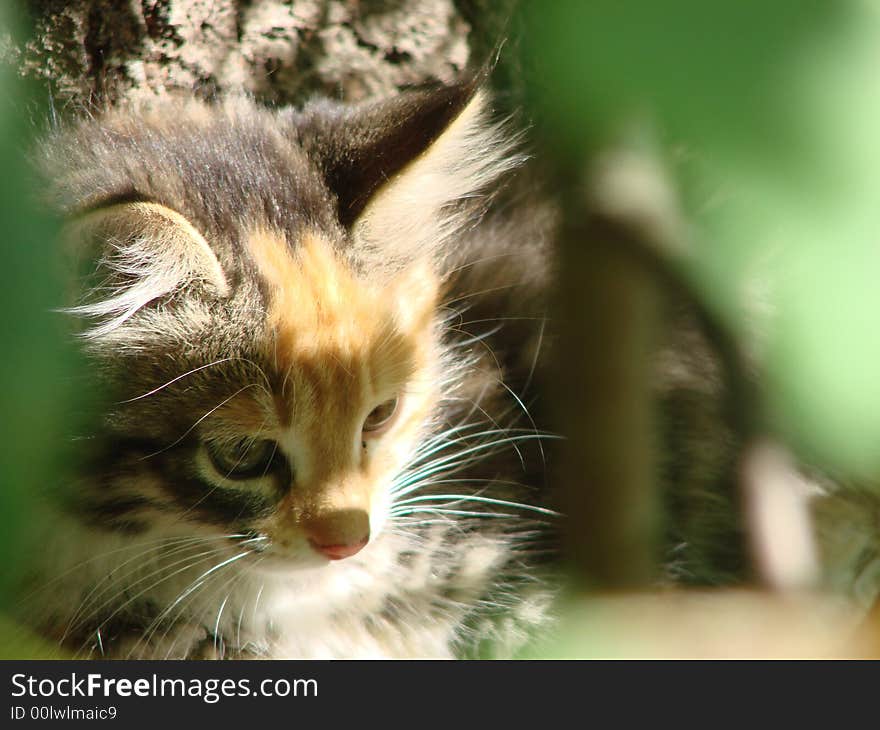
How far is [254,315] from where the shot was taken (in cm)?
110

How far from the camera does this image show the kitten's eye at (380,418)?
1275mm

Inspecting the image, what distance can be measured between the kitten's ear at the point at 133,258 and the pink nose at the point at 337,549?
1.10ft

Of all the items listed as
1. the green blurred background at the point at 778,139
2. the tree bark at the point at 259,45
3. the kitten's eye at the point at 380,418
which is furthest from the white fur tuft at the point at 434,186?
the green blurred background at the point at 778,139

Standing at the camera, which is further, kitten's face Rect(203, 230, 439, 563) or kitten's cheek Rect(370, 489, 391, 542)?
kitten's cheek Rect(370, 489, 391, 542)

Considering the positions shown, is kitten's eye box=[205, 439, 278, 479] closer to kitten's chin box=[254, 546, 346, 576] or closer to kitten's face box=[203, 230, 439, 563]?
kitten's face box=[203, 230, 439, 563]

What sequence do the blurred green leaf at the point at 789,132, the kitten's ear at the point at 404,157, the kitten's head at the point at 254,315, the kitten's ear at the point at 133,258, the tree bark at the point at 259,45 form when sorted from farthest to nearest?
the tree bark at the point at 259,45, the kitten's ear at the point at 404,157, the kitten's head at the point at 254,315, the kitten's ear at the point at 133,258, the blurred green leaf at the point at 789,132

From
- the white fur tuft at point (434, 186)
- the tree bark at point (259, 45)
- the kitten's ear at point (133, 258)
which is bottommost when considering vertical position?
the kitten's ear at point (133, 258)

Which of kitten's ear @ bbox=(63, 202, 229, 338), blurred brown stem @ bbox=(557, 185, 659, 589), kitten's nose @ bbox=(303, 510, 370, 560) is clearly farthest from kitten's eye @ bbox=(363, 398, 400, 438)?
blurred brown stem @ bbox=(557, 185, 659, 589)

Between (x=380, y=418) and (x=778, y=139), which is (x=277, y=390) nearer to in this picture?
(x=380, y=418)

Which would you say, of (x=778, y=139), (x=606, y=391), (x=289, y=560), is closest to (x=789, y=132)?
(x=778, y=139)

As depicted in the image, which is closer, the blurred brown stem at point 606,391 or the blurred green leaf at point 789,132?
the blurred green leaf at point 789,132

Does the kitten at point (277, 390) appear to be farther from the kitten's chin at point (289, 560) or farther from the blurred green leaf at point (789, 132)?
→ the blurred green leaf at point (789, 132)

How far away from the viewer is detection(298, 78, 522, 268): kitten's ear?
3.89 feet
